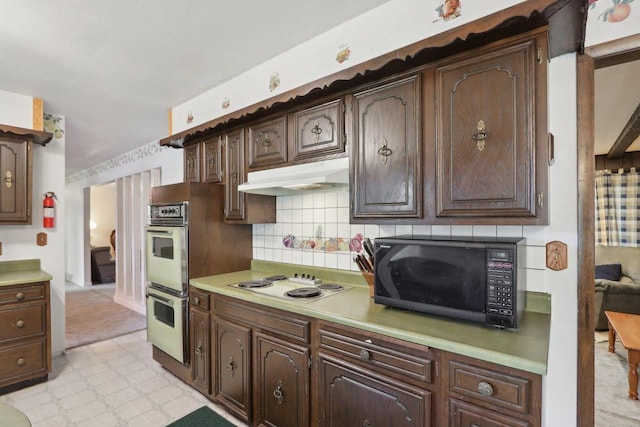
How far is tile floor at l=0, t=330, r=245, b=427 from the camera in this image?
7.09ft

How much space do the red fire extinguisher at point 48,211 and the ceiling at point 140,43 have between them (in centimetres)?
89

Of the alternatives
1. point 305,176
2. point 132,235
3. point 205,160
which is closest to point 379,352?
point 305,176

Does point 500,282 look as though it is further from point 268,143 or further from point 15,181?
point 15,181

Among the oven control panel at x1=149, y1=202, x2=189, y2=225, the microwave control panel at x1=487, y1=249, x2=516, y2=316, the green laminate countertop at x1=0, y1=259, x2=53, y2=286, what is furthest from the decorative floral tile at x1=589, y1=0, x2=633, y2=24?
the green laminate countertop at x1=0, y1=259, x2=53, y2=286

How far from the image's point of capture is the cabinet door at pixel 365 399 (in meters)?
1.28

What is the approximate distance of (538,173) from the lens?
48.4 inches

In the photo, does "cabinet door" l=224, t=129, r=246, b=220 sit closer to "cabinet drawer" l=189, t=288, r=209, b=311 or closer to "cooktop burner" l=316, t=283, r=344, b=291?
"cabinet drawer" l=189, t=288, r=209, b=311

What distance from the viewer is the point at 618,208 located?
4781mm

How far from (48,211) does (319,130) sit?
9.06 ft

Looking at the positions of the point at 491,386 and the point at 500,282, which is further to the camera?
the point at 500,282

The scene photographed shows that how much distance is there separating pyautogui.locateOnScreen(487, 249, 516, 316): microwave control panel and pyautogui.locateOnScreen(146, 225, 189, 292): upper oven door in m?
2.00

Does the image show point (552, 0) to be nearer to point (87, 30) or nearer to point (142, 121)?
point (87, 30)

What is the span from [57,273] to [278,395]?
2627 millimetres

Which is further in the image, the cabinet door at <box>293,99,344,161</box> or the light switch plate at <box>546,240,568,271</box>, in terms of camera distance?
the cabinet door at <box>293,99,344,161</box>
